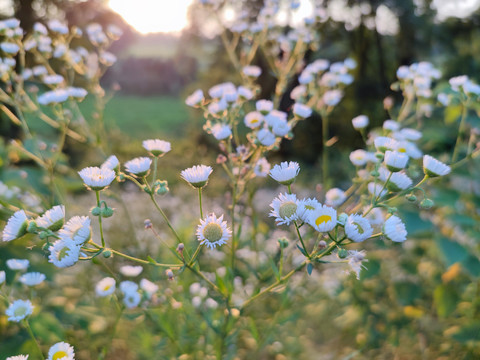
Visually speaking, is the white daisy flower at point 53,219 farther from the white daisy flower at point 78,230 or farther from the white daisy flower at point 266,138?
the white daisy flower at point 266,138

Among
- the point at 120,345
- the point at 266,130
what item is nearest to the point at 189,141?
the point at 120,345

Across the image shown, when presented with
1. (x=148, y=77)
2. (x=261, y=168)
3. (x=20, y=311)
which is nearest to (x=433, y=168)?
(x=261, y=168)

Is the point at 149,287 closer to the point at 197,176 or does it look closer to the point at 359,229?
the point at 197,176

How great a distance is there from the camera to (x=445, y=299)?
193cm

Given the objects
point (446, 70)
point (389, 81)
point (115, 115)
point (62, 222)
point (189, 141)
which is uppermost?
point (115, 115)

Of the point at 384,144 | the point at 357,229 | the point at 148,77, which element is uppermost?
the point at 148,77

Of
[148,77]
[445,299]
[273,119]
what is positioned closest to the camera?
[273,119]

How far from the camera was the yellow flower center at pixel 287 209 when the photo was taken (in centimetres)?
84

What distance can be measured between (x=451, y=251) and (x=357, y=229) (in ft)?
3.48

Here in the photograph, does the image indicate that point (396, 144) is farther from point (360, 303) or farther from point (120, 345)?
point (120, 345)

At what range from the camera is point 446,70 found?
17.8 feet

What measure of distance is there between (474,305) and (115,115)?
16.6 m

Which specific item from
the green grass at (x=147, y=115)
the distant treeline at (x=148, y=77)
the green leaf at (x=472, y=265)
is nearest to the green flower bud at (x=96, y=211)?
the green leaf at (x=472, y=265)

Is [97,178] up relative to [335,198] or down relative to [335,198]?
down
